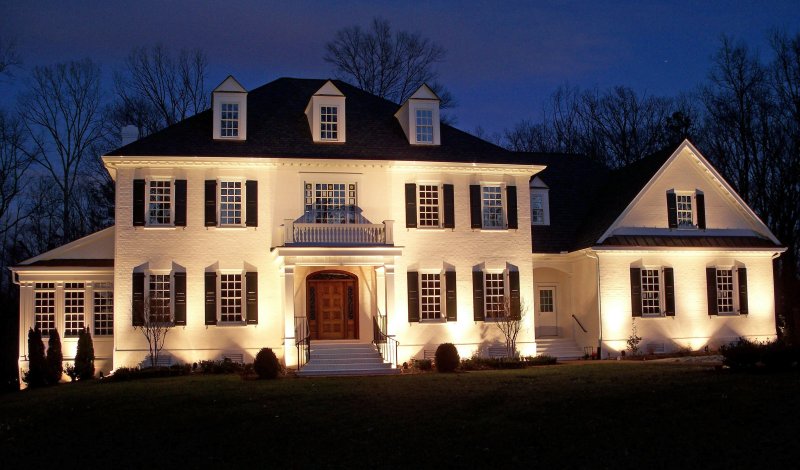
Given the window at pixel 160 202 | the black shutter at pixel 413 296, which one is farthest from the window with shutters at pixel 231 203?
the black shutter at pixel 413 296

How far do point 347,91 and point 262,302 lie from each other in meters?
9.72

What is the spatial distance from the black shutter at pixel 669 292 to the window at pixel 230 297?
15.8 meters

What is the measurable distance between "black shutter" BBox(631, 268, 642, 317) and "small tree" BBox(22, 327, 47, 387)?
20733 mm

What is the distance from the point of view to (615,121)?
50.9 m

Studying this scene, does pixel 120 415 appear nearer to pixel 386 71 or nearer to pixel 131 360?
pixel 131 360

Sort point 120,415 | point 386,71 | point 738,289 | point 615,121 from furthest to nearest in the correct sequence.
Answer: point 615,121 → point 386,71 → point 738,289 → point 120,415

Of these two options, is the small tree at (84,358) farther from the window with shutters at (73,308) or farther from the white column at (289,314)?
the white column at (289,314)

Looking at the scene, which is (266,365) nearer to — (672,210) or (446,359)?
(446,359)

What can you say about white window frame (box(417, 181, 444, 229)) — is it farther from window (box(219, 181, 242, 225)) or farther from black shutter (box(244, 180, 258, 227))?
window (box(219, 181, 242, 225))

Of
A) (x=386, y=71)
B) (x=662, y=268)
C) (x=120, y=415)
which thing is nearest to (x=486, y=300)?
(x=662, y=268)

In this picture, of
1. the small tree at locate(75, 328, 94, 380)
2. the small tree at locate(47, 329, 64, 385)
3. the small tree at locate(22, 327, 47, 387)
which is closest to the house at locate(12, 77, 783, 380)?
the small tree at locate(75, 328, 94, 380)

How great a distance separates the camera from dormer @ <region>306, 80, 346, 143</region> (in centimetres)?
2978

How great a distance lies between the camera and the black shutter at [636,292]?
30.7m

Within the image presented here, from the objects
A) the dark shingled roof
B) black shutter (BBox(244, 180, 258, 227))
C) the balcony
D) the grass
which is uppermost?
the dark shingled roof
